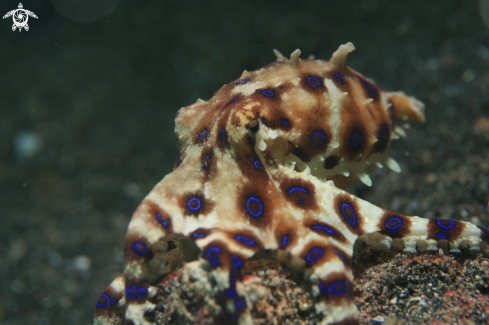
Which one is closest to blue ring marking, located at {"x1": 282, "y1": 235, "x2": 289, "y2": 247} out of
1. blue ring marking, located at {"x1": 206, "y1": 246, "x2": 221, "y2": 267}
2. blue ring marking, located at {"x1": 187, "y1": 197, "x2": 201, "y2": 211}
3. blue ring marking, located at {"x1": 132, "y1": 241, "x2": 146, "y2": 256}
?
blue ring marking, located at {"x1": 206, "y1": 246, "x2": 221, "y2": 267}

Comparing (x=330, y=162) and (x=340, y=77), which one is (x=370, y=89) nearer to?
(x=340, y=77)

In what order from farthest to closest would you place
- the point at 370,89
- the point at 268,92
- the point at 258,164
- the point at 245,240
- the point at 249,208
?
the point at 370,89 < the point at 268,92 < the point at 258,164 < the point at 249,208 < the point at 245,240

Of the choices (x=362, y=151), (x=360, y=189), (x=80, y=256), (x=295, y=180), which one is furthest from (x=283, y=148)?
(x=80, y=256)

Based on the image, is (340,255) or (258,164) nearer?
(340,255)

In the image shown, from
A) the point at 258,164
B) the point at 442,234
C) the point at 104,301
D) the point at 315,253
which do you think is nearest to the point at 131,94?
the point at 104,301

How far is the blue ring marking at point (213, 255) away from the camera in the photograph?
6.04 feet

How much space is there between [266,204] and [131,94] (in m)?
7.92

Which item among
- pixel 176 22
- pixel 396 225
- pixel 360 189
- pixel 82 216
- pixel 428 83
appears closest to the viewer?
pixel 396 225

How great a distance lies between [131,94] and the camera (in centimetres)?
906

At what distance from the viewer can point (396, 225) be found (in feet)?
7.54

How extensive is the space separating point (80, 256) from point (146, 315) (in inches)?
233

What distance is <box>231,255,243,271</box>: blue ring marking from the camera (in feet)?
6.11

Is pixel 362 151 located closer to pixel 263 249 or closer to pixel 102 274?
pixel 263 249

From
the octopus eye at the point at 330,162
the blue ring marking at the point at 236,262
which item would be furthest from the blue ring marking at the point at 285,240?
the octopus eye at the point at 330,162
